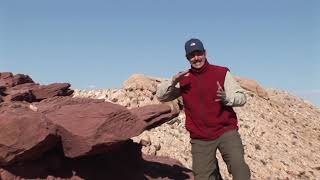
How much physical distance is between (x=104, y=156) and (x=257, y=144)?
12396mm

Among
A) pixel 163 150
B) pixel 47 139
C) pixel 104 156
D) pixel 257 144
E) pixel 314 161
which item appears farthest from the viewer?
pixel 314 161

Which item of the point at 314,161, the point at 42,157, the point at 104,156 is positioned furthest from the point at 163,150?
the point at 314,161

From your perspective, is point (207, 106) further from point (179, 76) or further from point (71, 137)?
point (71, 137)

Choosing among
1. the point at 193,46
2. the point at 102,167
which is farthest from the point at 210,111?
the point at 102,167

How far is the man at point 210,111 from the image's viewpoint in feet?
23.5

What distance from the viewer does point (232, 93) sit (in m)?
7.10

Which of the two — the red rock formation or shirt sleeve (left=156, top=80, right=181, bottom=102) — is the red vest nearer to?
shirt sleeve (left=156, top=80, right=181, bottom=102)

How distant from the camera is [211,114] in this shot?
719 cm

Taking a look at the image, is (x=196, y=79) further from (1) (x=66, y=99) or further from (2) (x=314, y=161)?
(2) (x=314, y=161)

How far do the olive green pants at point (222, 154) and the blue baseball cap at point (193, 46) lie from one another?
1.23m

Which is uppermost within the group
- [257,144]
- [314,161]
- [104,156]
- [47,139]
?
[47,139]

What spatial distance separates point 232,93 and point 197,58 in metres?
0.67

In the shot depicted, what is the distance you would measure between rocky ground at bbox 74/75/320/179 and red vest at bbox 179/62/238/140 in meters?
8.99

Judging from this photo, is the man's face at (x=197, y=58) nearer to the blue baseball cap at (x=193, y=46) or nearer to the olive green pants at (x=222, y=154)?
the blue baseball cap at (x=193, y=46)
